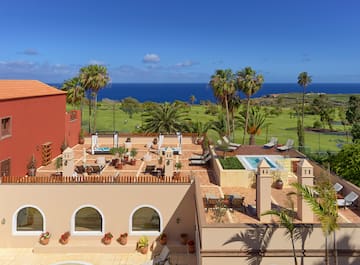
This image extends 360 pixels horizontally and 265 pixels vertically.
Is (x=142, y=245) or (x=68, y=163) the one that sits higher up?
(x=68, y=163)

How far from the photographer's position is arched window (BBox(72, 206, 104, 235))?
1820cm

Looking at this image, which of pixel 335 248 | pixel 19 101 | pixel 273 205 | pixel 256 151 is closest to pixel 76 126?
pixel 19 101

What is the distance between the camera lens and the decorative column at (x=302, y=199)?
13578mm

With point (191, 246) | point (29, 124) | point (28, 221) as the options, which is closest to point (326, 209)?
point (191, 246)

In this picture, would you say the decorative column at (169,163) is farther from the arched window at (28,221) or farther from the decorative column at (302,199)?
the decorative column at (302,199)

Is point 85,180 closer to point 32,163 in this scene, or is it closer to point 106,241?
point 106,241

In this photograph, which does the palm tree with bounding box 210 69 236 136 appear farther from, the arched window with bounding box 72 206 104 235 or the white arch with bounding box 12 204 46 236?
the white arch with bounding box 12 204 46 236

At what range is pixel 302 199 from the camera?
44.2 ft

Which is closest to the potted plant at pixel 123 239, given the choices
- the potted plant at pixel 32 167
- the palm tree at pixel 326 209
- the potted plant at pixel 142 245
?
the potted plant at pixel 142 245

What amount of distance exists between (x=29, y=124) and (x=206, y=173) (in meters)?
11.1

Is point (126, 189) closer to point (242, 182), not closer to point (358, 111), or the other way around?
point (242, 182)

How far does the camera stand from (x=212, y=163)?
22.7m

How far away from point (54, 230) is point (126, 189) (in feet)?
14.0

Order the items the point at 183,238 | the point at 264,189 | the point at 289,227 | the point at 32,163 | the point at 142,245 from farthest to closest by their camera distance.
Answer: the point at 32,163
the point at 183,238
the point at 142,245
the point at 264,189
the point at 289,227
